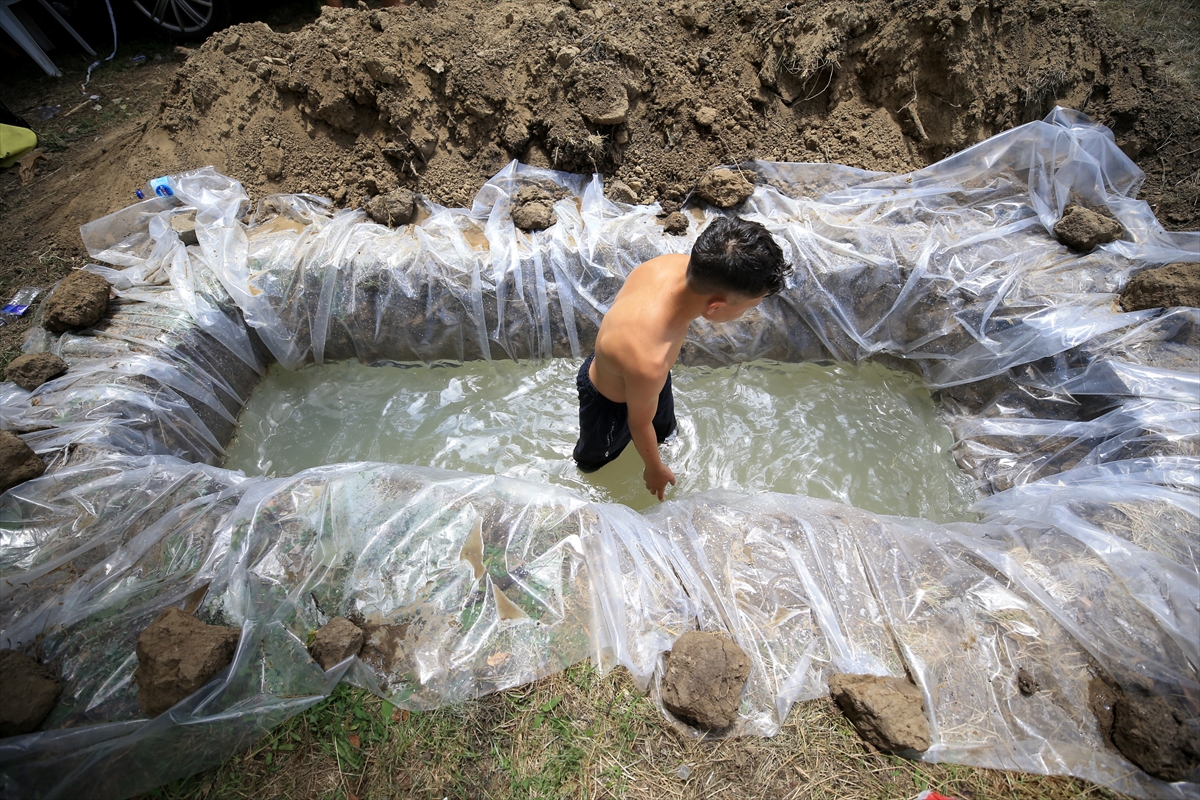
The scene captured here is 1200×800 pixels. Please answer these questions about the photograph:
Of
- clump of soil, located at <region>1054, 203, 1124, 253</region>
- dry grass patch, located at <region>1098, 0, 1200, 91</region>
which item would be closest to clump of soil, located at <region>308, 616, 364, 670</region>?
clump of soil, located at <region>1054, 203, 1124, 253</region>

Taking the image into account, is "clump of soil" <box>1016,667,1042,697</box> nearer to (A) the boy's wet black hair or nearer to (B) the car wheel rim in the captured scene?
(A) the boy's wet black hair

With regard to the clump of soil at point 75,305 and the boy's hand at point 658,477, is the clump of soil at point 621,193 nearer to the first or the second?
the boy's hand at point 658,477

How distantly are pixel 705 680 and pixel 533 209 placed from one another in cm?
236

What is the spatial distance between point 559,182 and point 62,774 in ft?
10.2

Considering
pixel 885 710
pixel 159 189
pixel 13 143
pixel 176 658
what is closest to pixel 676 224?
pixel 885 710

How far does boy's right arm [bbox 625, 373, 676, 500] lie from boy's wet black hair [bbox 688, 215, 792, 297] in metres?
0.38

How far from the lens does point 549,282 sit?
2.97 metres

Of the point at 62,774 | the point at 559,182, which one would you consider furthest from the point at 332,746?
the point at 559,182

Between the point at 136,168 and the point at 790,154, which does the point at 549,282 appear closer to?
the point at 790,154

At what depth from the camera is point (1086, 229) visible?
270 cm

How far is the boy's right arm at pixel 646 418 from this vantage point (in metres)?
1.92

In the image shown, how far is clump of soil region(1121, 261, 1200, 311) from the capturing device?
2.39 meters

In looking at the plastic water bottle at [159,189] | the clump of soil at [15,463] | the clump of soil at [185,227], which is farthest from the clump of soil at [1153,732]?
the plastic water bottle at [159,189]

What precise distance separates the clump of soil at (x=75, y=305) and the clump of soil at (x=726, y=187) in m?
3.04
